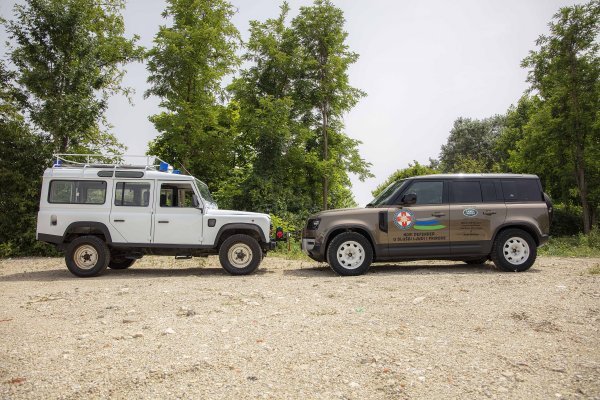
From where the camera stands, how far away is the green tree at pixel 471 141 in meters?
47.1

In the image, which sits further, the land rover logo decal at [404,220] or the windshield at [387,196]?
the windshield at [387,196]

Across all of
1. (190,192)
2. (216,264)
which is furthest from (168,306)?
(216,264)

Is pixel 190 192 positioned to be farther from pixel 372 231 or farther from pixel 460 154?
pixel 460 154

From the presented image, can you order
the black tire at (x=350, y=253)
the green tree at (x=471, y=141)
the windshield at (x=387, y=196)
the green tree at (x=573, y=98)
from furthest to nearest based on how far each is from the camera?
the green tree at (x=471, y=141)
the green tree at (x=573, y=98)
the windshield at (x=387, y=196)
the black tire at (x=350, y=253)

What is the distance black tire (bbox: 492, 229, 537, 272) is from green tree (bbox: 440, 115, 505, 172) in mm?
40138

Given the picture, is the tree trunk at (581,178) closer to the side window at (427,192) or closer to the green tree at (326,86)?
the green tree at (326,86)

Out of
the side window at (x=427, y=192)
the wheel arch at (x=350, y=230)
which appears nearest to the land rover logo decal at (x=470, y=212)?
the side window at (x=427, y=192)

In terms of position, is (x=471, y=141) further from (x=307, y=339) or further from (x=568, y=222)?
(x=307, y=339)

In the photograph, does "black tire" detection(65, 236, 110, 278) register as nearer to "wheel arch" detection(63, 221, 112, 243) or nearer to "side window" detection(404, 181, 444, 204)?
"wheel arch" detection(63, 221, 112, 243)

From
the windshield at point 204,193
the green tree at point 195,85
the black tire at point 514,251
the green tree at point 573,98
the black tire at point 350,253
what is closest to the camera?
the black tire at point 350,253

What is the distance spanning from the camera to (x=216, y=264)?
1138cm

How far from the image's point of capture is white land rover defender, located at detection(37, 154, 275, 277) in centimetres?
890

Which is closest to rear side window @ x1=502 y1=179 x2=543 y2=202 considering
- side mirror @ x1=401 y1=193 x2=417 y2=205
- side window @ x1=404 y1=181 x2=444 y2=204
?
side window @ x1=404 y1=181 x2=444 y2=204

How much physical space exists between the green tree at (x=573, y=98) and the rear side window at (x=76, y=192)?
23.8 metres
